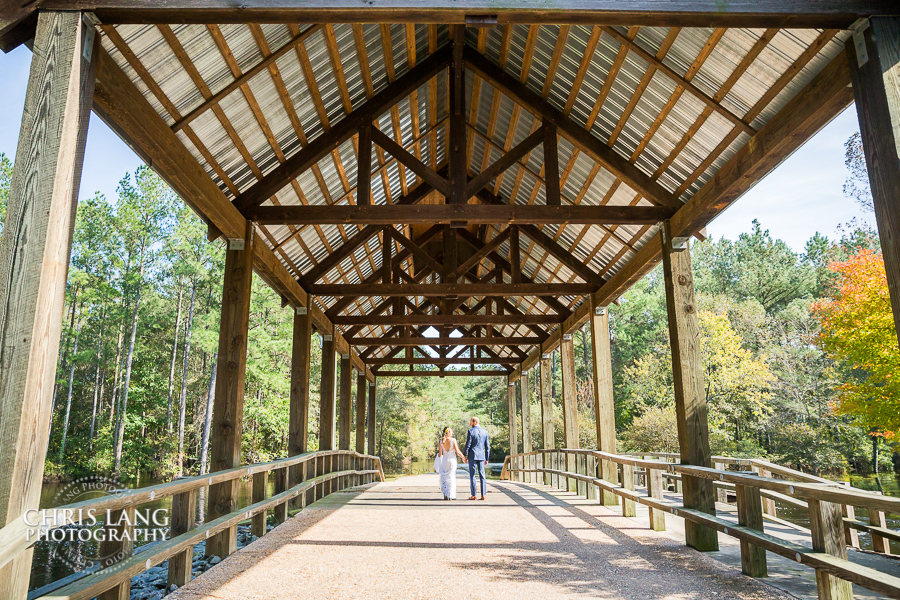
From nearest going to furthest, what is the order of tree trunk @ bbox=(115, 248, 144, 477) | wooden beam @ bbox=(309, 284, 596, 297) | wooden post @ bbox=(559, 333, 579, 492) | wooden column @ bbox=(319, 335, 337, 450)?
wooden beam @ bbox=(309, 284, 596, 297)
wooden column @ bbox=(319, 335, 337, 450)
wooden post @ bbox=(559, 333, 579, 492)
tree trunk @ bbox=(115, 248, 144, 477)

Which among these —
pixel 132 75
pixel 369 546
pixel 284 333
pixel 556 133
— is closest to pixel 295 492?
pixel 369 546

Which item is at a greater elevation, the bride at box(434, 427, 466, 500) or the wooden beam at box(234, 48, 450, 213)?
the wooden beam at box(234, 48, 450, 213)

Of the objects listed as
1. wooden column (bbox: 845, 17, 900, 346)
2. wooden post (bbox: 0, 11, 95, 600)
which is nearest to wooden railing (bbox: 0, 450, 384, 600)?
wooden post (bbox: 0, 11, 95, 600)

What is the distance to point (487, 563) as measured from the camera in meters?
4.64

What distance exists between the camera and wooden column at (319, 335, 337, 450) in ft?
39.1

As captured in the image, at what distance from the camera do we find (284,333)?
84.2 feet

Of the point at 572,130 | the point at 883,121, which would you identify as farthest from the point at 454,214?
the point at 883,121

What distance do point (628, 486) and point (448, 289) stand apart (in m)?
4.57

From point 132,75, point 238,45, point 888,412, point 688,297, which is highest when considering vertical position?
point 238,45

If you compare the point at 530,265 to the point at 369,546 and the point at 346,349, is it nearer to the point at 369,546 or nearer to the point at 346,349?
the point at 346,349

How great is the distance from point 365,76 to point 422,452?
3834 centimetres

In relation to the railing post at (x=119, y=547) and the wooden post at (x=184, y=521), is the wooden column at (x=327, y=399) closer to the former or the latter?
the wooden post at (x=184, y=521)

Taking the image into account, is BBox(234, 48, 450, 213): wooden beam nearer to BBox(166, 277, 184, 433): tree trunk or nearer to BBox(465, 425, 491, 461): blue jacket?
BBox(465, 425, 491, 461): blue jacket

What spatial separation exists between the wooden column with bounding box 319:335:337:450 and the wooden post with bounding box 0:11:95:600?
903 cm
